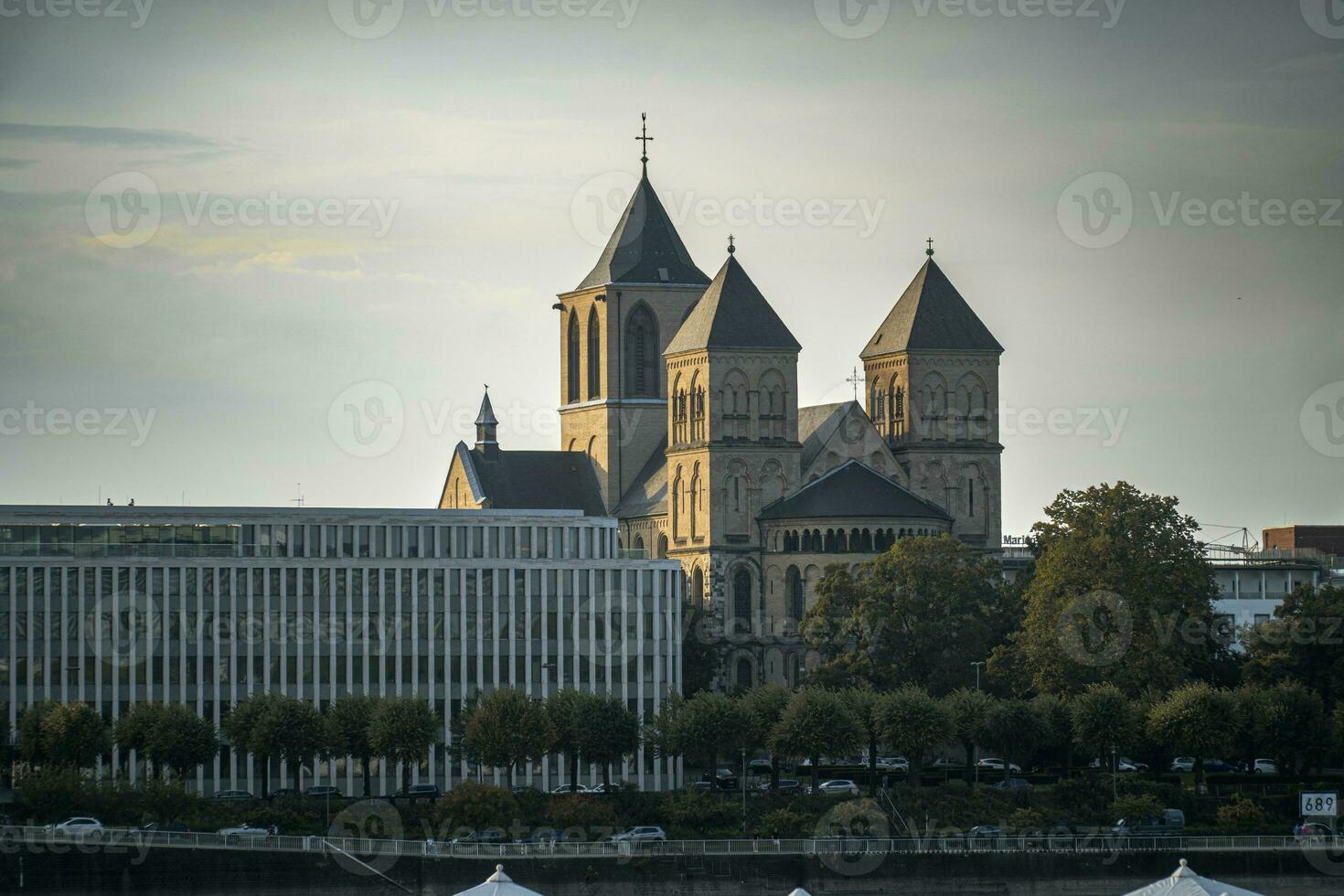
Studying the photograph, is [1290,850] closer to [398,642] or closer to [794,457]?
[398,642]

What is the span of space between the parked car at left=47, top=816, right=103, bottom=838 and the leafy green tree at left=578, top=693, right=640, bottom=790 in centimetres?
2263

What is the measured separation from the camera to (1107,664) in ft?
404

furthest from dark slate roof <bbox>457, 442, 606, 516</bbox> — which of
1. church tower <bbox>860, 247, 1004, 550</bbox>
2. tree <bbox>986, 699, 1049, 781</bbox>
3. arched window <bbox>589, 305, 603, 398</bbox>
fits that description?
tree <bbox>986, 699, 1049, 781</bbox>

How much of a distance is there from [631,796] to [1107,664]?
86.0 feet

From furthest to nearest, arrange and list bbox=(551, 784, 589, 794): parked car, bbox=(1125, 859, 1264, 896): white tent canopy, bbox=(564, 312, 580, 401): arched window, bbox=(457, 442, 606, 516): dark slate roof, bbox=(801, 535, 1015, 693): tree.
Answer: bbox=(564, 312, 580, 401): arched window, bbox=(457, 442, 606, 516): dark slate roof, bbox=(801, 535, 1015, 693): tree, bbox=(551, 784, 589, 794): parked car, bbox=(1125, 859, 1264, 896): white tent canopy

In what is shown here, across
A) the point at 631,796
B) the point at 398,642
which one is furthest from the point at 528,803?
the point at 398,642

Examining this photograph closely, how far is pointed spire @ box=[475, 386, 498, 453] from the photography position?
16775cm

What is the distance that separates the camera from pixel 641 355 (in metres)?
167

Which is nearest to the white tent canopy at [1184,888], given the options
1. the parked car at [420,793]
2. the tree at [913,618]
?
the parked car at [420,793]

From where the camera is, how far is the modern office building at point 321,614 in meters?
124

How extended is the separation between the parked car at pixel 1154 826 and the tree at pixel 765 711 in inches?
636

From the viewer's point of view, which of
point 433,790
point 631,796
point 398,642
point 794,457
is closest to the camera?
point 631,796

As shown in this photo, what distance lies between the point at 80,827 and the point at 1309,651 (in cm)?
5755

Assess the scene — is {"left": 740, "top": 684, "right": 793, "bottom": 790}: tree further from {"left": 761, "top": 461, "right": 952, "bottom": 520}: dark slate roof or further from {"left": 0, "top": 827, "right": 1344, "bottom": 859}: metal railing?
{"left": 761, "top": 461, "right": 952, "bottom": 520}: dark slate roof
